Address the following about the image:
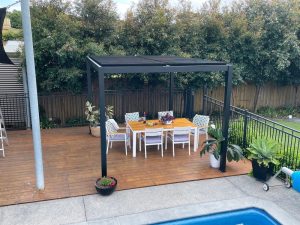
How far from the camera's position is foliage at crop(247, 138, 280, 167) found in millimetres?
6055

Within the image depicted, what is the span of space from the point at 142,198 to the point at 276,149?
310 centimetres

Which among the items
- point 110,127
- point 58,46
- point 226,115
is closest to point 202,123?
point 226,115

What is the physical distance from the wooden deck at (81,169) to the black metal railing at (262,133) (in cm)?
82

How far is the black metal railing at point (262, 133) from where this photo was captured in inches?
245

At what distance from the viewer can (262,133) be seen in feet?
23.5

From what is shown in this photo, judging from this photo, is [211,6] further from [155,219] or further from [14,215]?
[14,215]

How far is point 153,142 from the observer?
292 inches

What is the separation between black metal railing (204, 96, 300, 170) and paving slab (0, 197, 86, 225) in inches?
178

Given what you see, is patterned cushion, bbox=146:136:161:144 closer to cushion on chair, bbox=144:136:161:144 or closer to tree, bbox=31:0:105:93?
cushion on chair, bbox=144:136:161:144

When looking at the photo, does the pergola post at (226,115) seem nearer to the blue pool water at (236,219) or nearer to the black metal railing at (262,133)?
the black metal railing at (262,133)

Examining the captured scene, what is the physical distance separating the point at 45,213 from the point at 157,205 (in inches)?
78.9

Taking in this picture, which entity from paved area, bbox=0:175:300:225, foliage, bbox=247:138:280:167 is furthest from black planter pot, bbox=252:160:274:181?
paved area, bbox=0:175:300:225

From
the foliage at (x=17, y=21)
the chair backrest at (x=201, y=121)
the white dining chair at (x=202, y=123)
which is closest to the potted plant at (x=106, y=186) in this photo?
the white dining chair at (x=202, y=123)

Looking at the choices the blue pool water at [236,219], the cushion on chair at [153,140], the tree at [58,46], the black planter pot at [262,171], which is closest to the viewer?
the blue pool water at [236,219]
